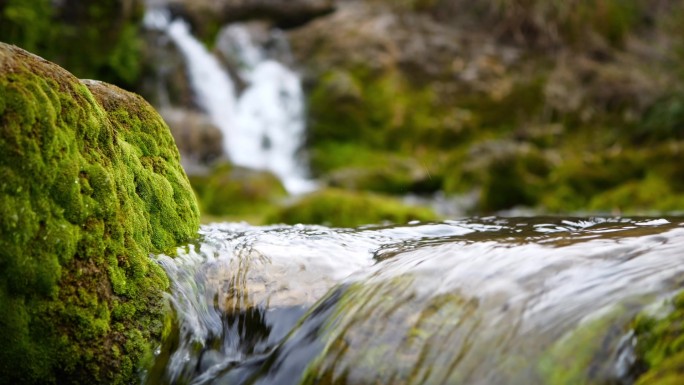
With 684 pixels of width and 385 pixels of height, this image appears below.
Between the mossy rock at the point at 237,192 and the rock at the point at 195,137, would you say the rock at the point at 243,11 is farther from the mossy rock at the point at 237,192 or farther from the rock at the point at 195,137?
the mossy rock at the point at 237,192

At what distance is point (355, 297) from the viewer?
2.91 meters

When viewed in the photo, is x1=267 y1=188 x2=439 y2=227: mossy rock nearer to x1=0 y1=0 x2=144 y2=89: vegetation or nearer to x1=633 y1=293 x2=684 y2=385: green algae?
x1=633 y1=293 x2=684 y2=385: green algae

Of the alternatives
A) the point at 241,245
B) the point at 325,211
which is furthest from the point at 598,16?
the point at 241,245

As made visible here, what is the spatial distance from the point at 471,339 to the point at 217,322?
1.34m

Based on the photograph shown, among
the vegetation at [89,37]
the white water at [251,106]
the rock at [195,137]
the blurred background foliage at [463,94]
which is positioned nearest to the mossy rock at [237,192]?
the blurred background foliage at [463,94]

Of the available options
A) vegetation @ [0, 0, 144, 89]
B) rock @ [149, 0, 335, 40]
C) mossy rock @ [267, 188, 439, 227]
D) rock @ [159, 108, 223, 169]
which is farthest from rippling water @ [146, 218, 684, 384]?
rock @ [149, 0, 335, 40]

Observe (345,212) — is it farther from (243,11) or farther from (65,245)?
(243,11)

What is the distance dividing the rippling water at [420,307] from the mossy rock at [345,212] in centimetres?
433

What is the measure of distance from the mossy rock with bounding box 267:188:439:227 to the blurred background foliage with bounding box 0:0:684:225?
91.1 inches

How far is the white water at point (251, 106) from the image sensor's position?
16547 millimetres

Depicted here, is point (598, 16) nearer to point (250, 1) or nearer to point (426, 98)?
point (426, 98)

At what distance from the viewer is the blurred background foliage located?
11492mm

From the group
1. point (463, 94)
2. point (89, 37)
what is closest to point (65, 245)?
point (89, 37)

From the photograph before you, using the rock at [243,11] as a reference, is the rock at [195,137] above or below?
below
